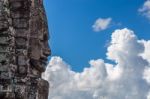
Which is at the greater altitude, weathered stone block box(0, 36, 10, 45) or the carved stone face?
the carved stone face

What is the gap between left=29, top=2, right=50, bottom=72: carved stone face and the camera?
61.6 feet

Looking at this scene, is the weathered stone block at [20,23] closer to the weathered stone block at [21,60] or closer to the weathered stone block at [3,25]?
the weathered stone block at [3,25]

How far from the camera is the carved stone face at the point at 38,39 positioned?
18.8m

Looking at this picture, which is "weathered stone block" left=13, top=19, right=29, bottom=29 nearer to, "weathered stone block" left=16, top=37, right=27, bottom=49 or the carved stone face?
"weathered stone block" left=16, top=37, right=27, bottom=49

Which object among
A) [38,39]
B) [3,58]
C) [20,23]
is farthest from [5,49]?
[38,39]

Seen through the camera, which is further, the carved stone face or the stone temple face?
the carved stone face

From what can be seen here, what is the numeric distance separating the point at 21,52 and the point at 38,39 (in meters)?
1.52

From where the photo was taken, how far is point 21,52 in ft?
58.2

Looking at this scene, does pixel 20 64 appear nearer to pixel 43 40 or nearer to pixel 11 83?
pixel 11 83

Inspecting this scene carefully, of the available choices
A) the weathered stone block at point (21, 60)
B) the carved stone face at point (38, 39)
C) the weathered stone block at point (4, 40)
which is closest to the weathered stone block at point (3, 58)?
the weathered stone block at point (4, 40)

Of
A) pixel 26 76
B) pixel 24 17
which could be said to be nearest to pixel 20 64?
pixel 26 76

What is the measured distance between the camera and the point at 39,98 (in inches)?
734

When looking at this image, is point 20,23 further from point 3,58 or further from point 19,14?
point 3,58

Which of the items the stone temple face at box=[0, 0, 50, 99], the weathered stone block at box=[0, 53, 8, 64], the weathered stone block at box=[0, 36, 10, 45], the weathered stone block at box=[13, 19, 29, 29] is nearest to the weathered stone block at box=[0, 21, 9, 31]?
the stone temple face at box=[0, 0, 50, 99]
